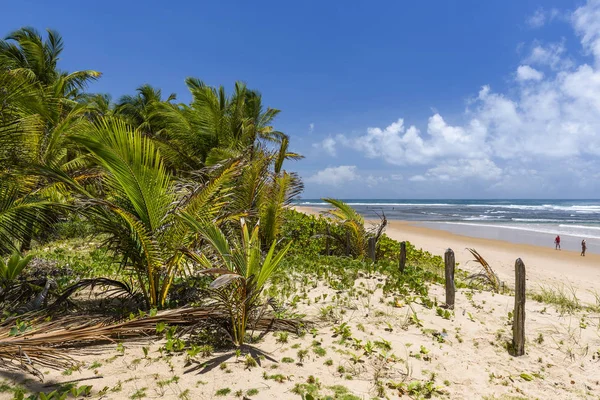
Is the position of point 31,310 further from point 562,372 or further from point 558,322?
point 558,322

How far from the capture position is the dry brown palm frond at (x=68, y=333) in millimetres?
3043

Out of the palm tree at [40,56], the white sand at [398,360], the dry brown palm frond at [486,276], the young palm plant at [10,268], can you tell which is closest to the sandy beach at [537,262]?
the dry brown palm frond at [486,276]

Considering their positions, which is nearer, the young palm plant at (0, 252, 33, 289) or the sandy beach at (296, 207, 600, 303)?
the young palm plant at (0, 252, 33, 289)

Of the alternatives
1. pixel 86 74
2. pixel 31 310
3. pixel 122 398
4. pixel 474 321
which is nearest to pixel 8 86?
pixel 31 310

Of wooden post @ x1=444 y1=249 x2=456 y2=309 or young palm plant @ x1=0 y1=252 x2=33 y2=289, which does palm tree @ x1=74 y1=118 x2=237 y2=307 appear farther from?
wooden post @ x1=444 y1=249 x2=456 y2=309

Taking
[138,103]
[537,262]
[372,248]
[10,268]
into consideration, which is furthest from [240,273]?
[138,103]

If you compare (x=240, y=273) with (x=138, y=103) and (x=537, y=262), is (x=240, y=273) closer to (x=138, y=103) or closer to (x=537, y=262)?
(x=537, y=262)

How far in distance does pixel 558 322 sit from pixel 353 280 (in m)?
3.07

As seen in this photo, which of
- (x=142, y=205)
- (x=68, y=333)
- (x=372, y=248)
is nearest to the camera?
(x=68, y=333)

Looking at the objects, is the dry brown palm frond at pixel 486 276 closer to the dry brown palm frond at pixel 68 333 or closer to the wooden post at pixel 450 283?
the wooden post at pixel 450 283

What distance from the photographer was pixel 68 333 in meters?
3.40

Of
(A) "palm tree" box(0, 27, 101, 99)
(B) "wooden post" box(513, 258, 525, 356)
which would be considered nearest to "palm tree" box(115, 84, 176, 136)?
(A) "palm tree" box(0, 27, 101, 99)

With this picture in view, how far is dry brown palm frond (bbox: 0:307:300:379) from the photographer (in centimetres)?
304

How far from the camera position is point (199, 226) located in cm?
336
